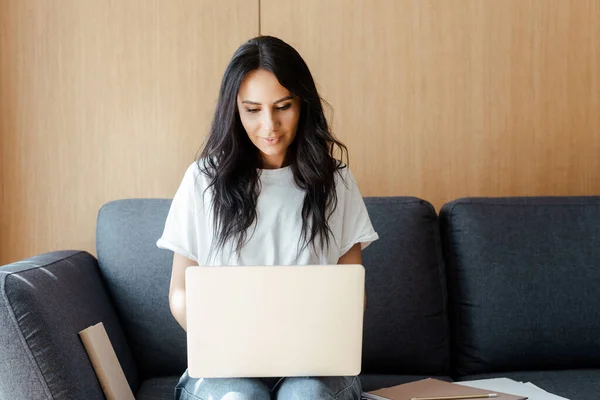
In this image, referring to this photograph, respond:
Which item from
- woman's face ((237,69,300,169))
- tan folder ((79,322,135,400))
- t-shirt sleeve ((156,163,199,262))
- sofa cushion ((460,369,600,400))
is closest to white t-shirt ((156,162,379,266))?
t-shirt sleeve ((156,163,199,262))

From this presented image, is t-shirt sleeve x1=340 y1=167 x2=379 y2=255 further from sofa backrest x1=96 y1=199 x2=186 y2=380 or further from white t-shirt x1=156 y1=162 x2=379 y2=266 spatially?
sofa backrest x1=96 y1=199 x2=186 y2=380

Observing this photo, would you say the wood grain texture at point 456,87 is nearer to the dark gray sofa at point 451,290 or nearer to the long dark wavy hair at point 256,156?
the dark gray sofa at point 451,290

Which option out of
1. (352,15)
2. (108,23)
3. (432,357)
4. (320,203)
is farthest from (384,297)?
(108,23)

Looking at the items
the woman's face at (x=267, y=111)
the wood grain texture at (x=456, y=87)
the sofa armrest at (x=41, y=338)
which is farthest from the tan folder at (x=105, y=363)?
the wood grain texture at (x=456, y=87)

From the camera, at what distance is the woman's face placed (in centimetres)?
164

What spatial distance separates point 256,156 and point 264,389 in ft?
1.89

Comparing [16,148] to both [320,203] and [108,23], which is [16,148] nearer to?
[108,23]

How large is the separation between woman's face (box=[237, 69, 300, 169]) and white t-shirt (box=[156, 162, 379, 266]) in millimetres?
107

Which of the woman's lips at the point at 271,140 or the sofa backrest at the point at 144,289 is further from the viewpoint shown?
the sofa backrest at the point at 144,289

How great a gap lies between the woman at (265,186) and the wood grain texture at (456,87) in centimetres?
61

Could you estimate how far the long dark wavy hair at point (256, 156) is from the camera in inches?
65.1

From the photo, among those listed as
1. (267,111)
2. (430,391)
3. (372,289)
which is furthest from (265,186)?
(430,391)

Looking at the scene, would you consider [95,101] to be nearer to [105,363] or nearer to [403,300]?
[105,363]

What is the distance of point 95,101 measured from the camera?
226cm
